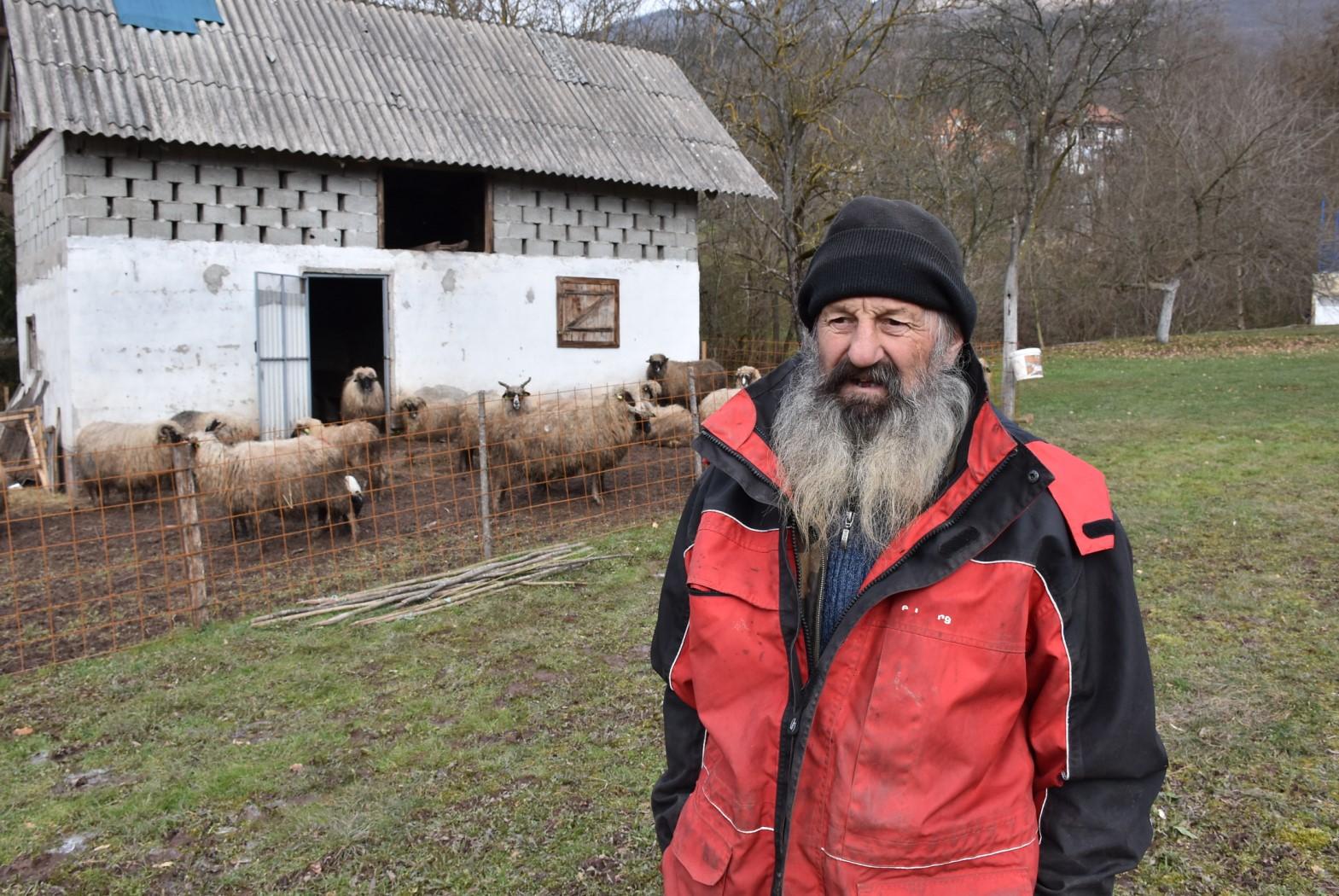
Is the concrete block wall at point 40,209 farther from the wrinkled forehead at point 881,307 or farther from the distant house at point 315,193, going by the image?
the wrinkled forehead at point 881,307

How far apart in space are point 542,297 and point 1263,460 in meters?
9.53

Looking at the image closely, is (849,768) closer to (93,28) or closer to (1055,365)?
(93,28)

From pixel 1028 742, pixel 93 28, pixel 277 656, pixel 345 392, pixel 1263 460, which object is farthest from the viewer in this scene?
pixel 345 392

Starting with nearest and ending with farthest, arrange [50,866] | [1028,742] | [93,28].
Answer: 1. [1028,742]
2. [50,866]
3. [93,28]

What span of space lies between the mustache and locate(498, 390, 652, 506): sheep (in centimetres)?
757

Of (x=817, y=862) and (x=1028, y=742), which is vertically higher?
(x=1028, y=742)

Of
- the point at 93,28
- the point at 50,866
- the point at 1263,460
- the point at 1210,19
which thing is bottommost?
the point at 50,866

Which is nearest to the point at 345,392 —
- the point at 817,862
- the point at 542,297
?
the point at 542,297

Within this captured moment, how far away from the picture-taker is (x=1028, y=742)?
6.07 ft

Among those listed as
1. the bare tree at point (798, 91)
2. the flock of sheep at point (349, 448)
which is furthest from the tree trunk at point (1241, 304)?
the flock of sheep at point (349, 448)

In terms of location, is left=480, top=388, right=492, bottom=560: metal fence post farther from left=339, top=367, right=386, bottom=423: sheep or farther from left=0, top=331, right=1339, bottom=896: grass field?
left=339, top=367, right=386, bottom=423: sheep

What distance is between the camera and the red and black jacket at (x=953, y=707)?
5.67 ft

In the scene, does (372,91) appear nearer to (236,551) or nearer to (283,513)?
(283,513)

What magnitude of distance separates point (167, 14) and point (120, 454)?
6.24m
